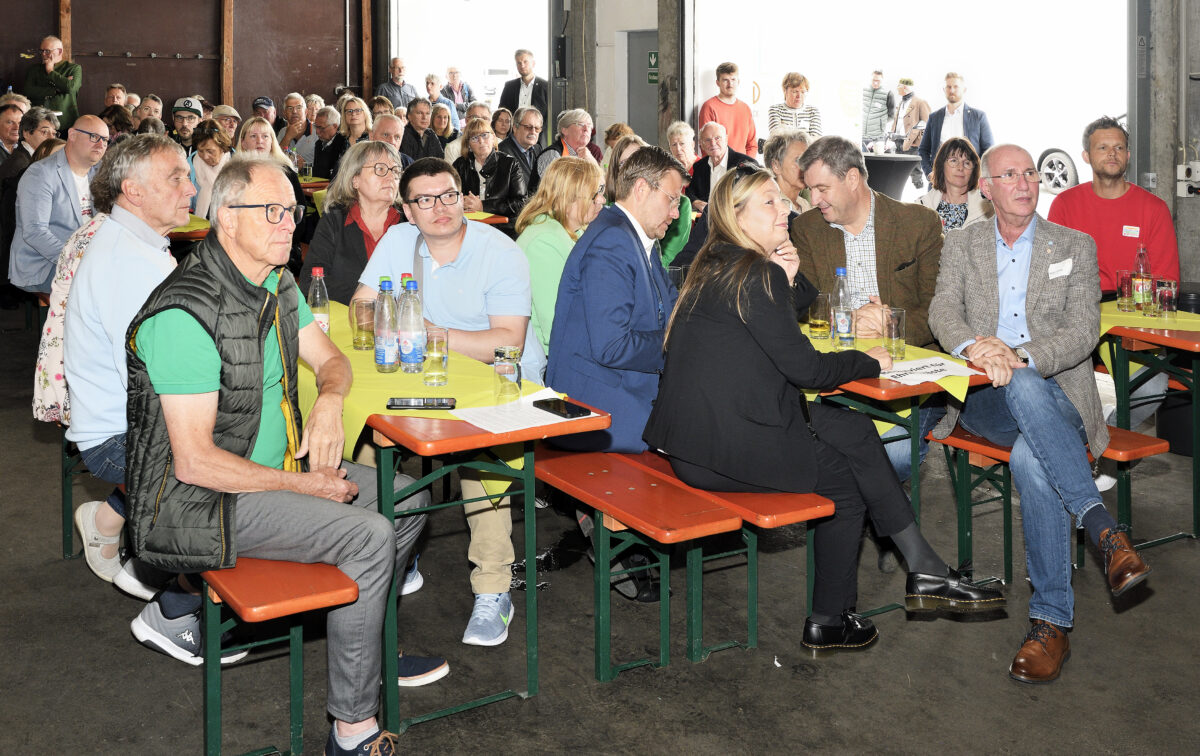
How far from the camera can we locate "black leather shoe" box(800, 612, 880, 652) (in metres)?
3.41

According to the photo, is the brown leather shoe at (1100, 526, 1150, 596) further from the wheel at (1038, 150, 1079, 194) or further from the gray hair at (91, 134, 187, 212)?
the wheel at (1038, 150, 1079, 194)

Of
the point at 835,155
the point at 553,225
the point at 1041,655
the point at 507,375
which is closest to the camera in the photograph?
the point at 507,375

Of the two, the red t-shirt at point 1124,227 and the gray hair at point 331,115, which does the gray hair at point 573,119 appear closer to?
the gray hair at point 331,115

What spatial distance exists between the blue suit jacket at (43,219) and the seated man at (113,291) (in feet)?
10.2

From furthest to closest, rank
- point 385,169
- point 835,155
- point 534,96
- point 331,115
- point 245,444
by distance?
point 534,96 → point 331,115 → point 385,169 → point 835,155 → point 245,444

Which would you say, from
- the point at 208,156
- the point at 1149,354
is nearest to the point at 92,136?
the point at 208,156

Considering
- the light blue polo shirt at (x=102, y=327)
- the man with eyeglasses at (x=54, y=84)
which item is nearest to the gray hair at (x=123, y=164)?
the light blue polo shirt at (x=102, y=327)

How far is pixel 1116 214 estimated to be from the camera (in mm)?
5023

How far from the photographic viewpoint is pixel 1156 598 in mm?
3793

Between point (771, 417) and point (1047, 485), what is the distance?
3.20ft

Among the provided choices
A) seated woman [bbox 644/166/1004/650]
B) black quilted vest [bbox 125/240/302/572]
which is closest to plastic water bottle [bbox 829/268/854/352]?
seated woman [bbox 644/166/1004/650]

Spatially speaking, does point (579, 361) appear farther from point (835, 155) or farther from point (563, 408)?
point (835, 155)

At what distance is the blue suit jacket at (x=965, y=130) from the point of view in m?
10.3

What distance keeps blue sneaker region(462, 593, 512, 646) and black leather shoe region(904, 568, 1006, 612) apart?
1.20 m
